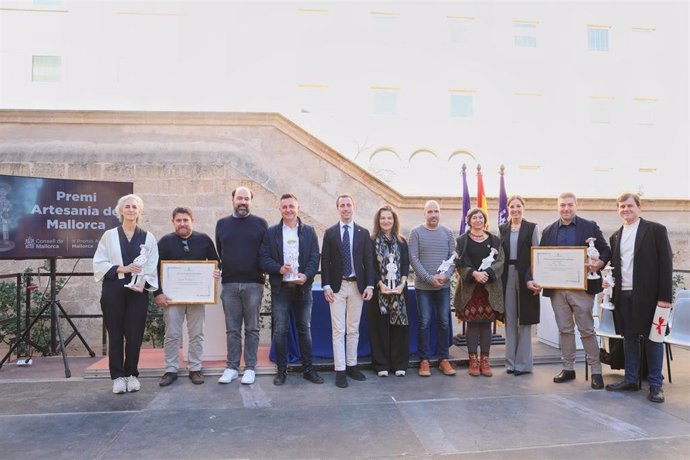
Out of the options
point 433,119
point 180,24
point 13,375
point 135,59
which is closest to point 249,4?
point 180,24

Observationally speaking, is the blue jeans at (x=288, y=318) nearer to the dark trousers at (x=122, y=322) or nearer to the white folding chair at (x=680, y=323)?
the dark trousers at (x=122, y=322)

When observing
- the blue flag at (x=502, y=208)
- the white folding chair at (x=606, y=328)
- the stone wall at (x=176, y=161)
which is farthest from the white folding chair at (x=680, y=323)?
the stone wall at (x=176, y=161)

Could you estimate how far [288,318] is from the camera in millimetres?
5250

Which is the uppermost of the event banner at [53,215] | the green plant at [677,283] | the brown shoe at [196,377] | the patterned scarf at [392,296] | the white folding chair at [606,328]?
the event banner at [53,215]

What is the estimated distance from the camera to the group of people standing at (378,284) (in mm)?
4809

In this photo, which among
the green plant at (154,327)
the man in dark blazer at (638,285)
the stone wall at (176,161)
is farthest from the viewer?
the stone wall at (176,161)

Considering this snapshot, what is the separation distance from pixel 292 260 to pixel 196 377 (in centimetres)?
170

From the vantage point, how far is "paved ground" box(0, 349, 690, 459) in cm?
347

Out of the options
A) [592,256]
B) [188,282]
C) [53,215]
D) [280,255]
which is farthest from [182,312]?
[592,256]

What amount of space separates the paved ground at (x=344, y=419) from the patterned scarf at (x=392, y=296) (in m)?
0.71

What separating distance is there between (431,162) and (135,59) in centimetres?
1423

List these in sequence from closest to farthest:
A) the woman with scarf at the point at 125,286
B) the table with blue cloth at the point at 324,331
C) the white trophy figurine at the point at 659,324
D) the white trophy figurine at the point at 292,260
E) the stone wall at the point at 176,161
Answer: the white trophy figurine at the point at 659,324
the woman with scarf at the point at 125,286
the white trophy figurine at the point at 292,260
the table with blue cloth at the point at 324,331
the stone wall at the point at 176,161

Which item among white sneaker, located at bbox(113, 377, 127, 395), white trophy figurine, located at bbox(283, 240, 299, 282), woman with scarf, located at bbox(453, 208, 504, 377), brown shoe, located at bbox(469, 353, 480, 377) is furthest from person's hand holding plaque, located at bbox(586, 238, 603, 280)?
white sneaker, located at bbox(113, 377, 127, 395)

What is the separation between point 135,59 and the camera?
20.6 meters
